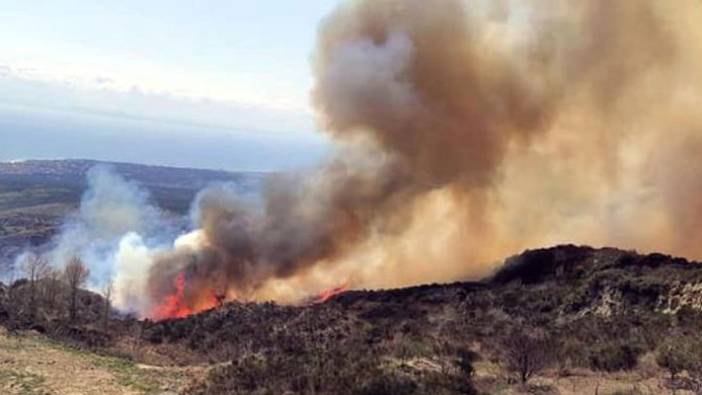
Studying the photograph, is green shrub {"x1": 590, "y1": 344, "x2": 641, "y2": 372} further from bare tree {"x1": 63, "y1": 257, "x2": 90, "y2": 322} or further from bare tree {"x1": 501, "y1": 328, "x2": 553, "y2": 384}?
bare tree {"x1": 63, "y1": 257, "x2": 90, "y2": 322}

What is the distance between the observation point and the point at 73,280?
63.6 metres

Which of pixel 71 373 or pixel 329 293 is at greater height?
pixel 329 293

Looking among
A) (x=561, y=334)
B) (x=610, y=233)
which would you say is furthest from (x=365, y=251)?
(x=561, y=334)

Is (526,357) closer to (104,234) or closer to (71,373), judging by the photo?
(71,373)

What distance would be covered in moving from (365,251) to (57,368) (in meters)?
45.9

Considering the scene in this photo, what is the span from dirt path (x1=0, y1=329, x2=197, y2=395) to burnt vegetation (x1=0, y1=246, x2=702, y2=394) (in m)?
2.34

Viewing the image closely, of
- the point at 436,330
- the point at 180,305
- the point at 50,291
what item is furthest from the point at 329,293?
the point at 50,291

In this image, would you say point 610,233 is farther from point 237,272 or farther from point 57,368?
point 57,368

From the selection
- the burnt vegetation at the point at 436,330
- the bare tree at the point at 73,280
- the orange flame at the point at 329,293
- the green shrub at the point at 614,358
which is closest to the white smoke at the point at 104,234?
the bare tree at the point at 73,280

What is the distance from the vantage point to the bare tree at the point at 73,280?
190ft

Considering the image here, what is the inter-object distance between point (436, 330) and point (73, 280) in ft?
114

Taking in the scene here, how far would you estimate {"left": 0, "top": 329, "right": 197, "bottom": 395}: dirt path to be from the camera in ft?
91.0

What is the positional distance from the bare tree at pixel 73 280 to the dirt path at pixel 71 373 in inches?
774

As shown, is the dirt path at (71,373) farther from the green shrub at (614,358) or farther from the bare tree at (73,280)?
the bare tree at (73,280)
